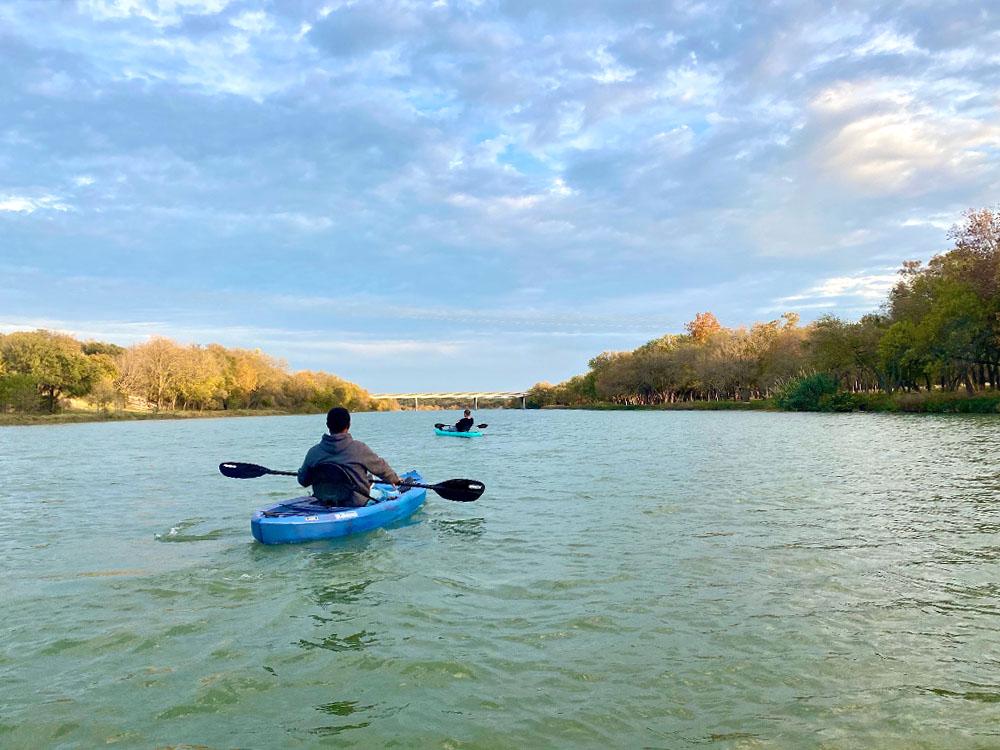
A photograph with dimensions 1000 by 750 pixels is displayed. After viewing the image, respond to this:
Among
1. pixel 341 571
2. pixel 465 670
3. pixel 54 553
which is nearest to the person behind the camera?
pixel 465 670

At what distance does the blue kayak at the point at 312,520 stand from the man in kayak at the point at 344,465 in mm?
240

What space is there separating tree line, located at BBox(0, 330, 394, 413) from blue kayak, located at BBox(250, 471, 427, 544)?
7806 centimetres

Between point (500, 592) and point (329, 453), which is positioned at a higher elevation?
point (329, 453)

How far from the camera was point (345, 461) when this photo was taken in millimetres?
10461

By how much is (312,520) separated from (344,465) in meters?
0.98

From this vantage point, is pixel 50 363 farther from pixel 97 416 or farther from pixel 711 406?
pixel 711 406

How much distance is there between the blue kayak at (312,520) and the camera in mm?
9867

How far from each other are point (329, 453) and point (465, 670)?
5.66m

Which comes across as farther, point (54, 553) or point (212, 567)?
point (54, 553)

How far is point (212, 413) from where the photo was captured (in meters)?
98.8

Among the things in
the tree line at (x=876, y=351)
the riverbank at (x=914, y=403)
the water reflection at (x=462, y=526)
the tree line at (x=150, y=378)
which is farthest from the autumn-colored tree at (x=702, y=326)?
the water reflection at (x=462, y=526)

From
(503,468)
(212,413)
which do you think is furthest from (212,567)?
(212,413)

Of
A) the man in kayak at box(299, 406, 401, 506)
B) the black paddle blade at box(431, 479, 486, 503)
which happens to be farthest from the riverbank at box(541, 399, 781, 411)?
the man in kayak at box(299, 406, 401, 506)

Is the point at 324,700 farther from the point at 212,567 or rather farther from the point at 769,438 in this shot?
the point at 769,438
